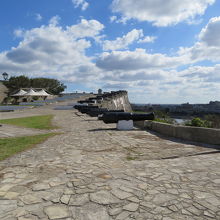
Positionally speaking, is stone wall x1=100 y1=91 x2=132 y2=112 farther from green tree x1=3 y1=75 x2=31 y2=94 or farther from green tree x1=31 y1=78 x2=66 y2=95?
green tree x1=31 y1=78 x2=66 y2=95

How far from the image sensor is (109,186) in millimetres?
2887

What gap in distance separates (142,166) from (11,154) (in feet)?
11.0

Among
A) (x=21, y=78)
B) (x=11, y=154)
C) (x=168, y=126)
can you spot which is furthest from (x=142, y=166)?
(x=21, y=78)

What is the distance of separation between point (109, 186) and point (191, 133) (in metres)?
4.85

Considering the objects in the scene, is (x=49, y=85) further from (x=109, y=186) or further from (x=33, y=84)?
(x=109, y=186)

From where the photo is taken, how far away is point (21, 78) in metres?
56.8

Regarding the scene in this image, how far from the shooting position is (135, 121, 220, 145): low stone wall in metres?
5.95

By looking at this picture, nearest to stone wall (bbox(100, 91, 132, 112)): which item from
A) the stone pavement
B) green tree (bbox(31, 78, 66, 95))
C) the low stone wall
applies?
the low stone wall

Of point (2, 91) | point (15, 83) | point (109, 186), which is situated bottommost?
point (109, 186)

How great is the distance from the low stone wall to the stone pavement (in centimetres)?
122

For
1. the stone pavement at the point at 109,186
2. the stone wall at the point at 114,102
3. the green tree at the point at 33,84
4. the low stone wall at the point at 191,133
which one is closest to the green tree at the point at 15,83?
the green tree at the point at 33,84

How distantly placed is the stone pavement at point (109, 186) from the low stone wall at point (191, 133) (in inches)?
48.1

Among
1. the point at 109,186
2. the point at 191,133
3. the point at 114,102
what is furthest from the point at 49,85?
the point at 109,186

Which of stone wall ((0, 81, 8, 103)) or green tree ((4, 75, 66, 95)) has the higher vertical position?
green tree ((4, 75, 66, 95))
